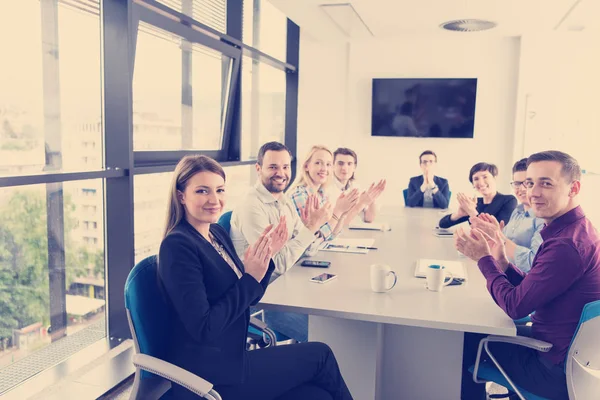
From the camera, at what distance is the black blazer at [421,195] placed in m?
5.34

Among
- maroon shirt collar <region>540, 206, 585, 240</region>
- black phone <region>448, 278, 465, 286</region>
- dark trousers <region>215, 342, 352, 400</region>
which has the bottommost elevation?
dark trousers <region>215, 342, 352, 400</region>

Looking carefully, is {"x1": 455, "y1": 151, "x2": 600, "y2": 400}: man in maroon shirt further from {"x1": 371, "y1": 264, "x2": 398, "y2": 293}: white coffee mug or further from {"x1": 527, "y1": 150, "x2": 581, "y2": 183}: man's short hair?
{"x1": 371, "y1": 264, "x2": 398, "y2": 293}: white coffee mug

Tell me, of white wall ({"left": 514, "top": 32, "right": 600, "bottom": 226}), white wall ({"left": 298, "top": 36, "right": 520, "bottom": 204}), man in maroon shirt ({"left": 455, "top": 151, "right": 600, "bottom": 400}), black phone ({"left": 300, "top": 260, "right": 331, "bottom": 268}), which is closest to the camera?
man in maroon shirt ({"left": 455, "top": 151, "right": 600, "bottom": 400})

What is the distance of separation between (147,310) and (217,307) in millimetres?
217

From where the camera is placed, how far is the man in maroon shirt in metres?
1.84

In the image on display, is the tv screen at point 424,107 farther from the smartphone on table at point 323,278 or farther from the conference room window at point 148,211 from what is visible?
the smartphone on table at point 323,278

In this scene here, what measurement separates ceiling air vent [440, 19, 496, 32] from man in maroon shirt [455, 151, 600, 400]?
408cm

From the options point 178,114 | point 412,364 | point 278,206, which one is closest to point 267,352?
point 412,364

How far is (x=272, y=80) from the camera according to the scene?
21.4ft

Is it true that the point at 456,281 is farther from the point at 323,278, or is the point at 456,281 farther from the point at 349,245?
the point at 349,245

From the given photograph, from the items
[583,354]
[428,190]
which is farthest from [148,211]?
[428,190]

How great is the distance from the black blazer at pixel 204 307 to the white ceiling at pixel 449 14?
391cm

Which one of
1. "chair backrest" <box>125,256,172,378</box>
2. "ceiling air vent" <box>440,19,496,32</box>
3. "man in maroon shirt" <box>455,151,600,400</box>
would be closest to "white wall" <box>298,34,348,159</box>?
"ceiling air vent" <box>440,19,496,32</box>

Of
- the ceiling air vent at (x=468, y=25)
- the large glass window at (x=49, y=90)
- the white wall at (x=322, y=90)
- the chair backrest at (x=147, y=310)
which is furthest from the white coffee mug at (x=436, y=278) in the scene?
the white wall at (x=322, y=90)
